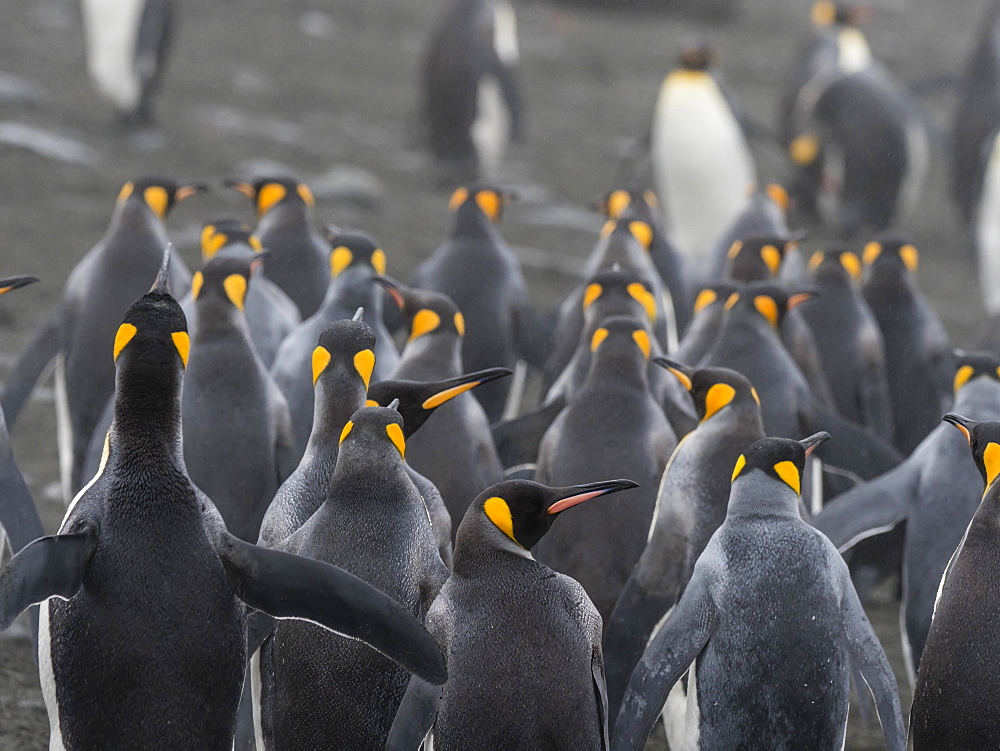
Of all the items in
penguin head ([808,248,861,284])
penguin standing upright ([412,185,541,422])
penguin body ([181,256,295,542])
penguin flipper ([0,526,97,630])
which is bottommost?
penguin standing upright ([412,185,541,422])

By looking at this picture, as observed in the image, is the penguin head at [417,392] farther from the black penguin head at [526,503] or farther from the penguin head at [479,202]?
the penguin head at [479,202]

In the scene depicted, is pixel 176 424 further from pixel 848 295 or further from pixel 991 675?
pixel 848 295

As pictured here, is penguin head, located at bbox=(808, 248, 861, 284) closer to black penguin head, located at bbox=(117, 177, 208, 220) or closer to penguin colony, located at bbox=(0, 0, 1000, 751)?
penguin colony, located at bbox=(0, 0, 1000, 751)

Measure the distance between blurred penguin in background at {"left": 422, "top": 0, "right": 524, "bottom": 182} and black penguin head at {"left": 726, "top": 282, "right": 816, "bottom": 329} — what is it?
5613 millimetres

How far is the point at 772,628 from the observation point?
9.47 ft

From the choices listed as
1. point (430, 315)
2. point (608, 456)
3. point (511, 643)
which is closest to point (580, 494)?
point (511, 643)

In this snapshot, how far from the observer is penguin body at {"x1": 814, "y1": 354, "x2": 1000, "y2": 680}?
11.7 ft

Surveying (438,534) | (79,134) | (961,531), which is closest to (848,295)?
(961,531)

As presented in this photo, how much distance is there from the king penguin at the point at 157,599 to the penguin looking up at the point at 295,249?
268 cm

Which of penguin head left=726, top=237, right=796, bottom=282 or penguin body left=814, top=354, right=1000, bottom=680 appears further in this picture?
penguin head left=726, top=237, right=796, bottom=282

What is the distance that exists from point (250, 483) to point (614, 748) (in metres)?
1.36

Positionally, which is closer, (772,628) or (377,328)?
(772,628)

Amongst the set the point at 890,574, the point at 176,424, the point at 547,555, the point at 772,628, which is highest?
the point at 176,424

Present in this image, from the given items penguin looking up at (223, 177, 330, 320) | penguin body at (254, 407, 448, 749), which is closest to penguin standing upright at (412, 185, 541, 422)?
penguin looking up at (223, 177, 330, 320)
